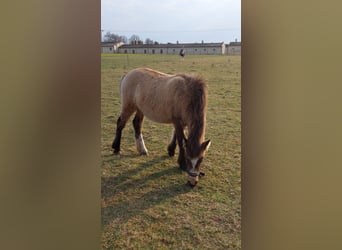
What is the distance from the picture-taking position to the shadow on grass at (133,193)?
123cm

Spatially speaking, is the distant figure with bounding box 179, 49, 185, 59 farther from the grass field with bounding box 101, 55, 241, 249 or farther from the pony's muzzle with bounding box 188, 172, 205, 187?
the pony's muzzle with bounding box 188, 172, 205, 187

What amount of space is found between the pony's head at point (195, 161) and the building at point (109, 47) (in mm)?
485

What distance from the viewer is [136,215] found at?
123 centimetres

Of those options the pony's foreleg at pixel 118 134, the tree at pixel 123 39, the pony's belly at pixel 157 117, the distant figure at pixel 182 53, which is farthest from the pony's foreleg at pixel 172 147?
the tree at pixel 123 39

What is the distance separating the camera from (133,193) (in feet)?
4.12

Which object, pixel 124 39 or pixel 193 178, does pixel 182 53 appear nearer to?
pixel 124 39

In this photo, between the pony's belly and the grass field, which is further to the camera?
the pony's belly

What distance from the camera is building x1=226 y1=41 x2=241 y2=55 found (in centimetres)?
121

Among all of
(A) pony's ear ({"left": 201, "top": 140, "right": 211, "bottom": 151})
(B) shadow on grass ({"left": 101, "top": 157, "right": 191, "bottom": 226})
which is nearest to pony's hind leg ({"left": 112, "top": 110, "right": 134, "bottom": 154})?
(B) shadow on grass ({"left": 101, "top": 157, "right": 191, "bottom": 226})

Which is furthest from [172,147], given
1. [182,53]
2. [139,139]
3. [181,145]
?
[182,53]

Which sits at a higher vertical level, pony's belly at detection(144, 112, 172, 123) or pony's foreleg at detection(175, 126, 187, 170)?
pony's belly at detection(144, 112, 172, 123)

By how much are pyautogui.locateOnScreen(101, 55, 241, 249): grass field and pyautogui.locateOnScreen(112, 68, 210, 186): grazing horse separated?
1.0 inches
